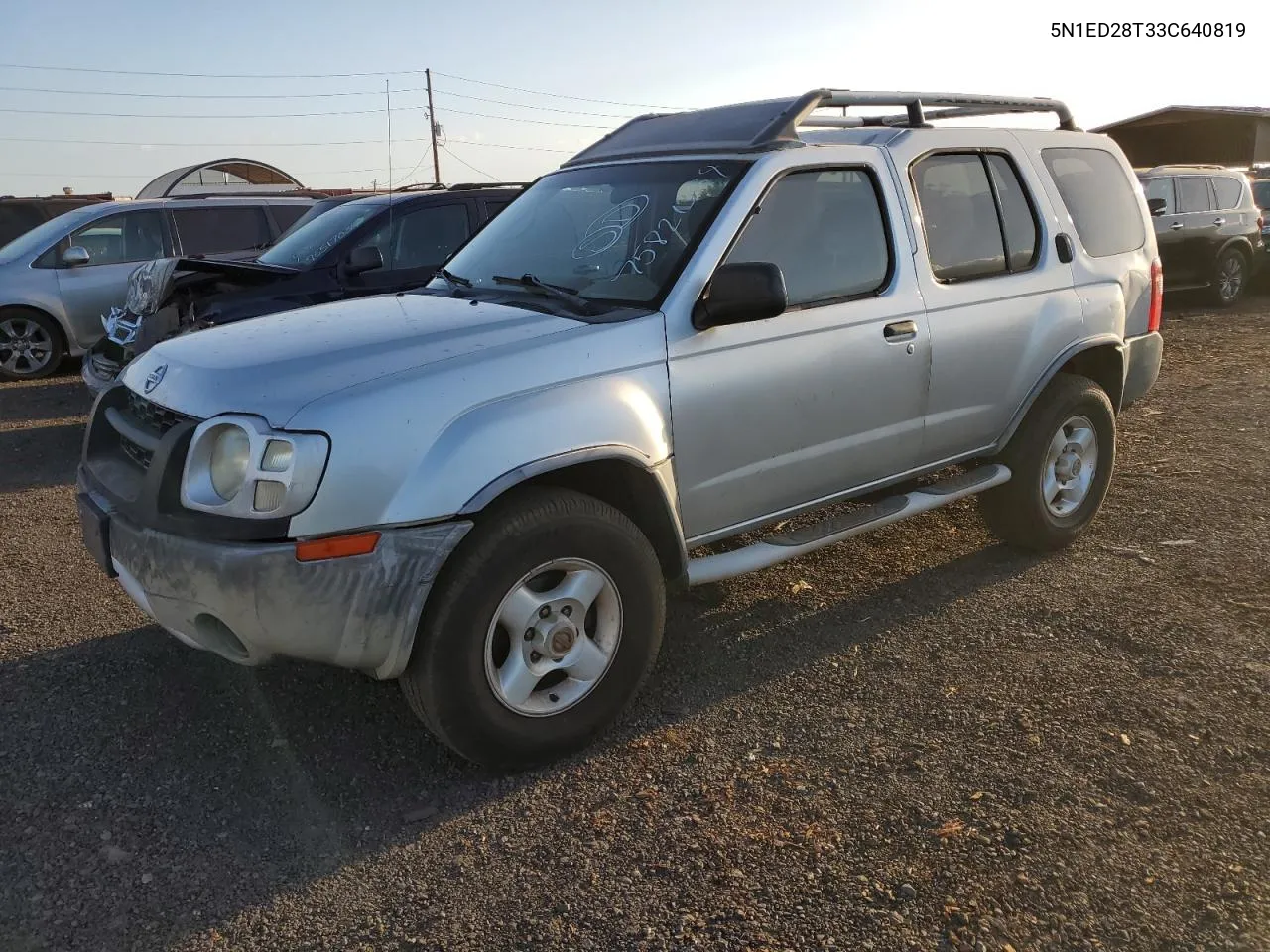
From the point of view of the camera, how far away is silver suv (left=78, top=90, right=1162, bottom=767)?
9.23ft

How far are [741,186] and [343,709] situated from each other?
2.31 m

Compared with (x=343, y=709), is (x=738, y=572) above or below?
above

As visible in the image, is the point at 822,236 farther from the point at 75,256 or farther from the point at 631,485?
the point at 75,256

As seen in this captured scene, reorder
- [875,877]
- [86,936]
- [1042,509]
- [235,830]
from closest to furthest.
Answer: [86,936], [875,877], [235,830], [1042,509]

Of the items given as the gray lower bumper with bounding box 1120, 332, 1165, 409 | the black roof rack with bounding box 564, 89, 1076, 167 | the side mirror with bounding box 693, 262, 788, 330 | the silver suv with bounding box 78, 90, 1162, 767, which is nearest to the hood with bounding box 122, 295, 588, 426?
the silver suv with bounding box 78, 90, 1162, 767

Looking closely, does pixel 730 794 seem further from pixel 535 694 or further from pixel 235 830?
pixel 235 830

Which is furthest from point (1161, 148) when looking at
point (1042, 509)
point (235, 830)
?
point (235, 830)

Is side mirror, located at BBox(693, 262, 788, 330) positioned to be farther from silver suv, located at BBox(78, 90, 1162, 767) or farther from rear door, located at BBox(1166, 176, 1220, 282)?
rear door, located at BBox(1166, 176, 1220, 282)

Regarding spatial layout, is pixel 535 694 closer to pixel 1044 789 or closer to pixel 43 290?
pixel 1044 789

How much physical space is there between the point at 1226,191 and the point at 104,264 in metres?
14.3

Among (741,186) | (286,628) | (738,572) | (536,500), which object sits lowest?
(738,572)

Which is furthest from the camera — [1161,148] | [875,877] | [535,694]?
[1161,148]

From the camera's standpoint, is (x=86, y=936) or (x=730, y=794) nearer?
(x=86, y=936)

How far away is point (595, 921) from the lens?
255 centimetres
